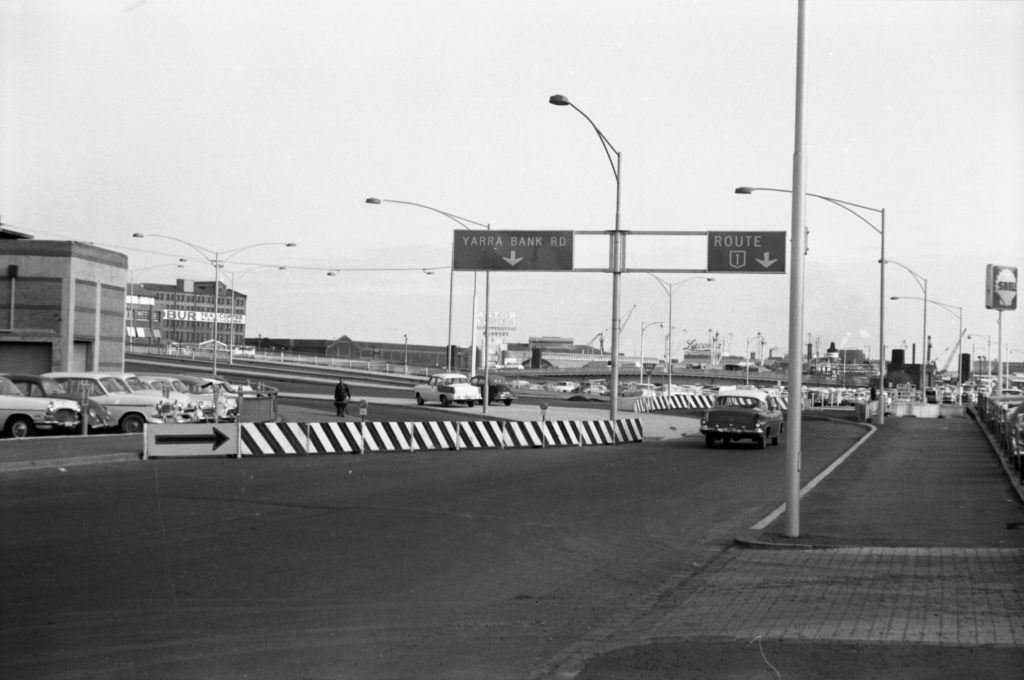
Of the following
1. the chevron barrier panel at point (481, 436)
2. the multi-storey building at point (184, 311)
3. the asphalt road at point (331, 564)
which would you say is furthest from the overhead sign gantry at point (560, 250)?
the multi-storey building at point (184, 311)

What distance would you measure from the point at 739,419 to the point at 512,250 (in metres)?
9.60

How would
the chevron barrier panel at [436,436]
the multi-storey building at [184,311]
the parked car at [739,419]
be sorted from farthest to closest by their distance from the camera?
the multi-storey building at [184,311] → the parked car at [739,419] → the chevron barrier panel at [436,436]

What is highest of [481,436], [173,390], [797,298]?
[797,298]

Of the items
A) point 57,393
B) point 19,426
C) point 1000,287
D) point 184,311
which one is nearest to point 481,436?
point 57,393

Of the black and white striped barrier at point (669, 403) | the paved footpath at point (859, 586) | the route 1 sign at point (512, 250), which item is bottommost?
the black and white striped barrier at point (669, 403)

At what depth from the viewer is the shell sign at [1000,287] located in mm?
53625

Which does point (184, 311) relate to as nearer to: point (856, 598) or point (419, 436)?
point (419, 436)

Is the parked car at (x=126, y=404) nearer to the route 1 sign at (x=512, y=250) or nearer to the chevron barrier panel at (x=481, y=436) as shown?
the chevron barrier panel at (x=481, y=436)

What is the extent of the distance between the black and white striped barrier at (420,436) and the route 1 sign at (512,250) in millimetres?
5717

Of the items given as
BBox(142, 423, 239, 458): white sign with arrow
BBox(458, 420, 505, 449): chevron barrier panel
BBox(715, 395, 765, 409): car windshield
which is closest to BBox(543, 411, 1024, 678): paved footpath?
BBox(142, 423, 239, 458): white sign with arrow

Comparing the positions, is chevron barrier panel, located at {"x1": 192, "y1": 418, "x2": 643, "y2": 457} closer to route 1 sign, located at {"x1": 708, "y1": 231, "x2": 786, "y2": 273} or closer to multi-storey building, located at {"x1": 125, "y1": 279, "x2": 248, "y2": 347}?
route 1 sign, located at {"x1": 708, "y1": 231, "x2": 786, "y2": 273}

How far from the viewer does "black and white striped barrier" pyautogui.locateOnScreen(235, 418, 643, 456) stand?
2633 centimetres

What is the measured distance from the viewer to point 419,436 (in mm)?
29812

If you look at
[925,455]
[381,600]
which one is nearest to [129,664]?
[381,600]
